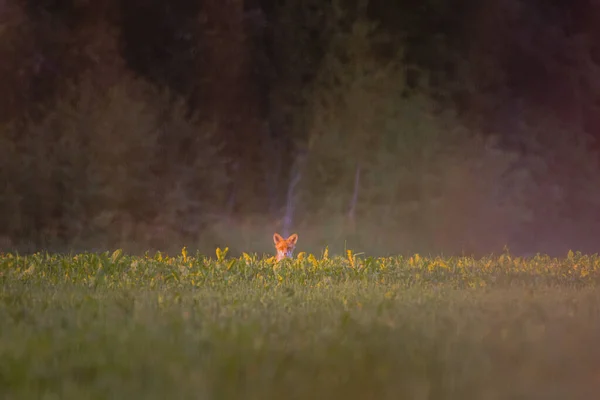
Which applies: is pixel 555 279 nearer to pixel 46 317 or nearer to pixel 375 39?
pixel 46 317

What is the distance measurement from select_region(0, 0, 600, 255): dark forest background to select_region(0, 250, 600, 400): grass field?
451 inches

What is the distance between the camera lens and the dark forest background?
67.8 feet

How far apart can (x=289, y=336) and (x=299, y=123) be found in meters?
18.0

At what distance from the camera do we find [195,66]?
22344 millimetres

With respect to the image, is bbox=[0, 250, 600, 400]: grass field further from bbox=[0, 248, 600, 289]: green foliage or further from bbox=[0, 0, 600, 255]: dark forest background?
bbox=[0, 0, 600, 255]: dark forest background

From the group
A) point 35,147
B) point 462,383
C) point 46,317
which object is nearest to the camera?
point 462,383

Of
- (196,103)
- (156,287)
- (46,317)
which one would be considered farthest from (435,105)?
(46,317)

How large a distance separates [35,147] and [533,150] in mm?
16250

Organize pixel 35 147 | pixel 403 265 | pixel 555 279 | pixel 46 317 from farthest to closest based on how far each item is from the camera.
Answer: pixel 35 147 → pixel 403 265 → pixel 555 279 → pixel 46 317

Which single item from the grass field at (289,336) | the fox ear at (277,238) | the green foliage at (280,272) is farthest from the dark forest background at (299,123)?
the grass field at (289,336)

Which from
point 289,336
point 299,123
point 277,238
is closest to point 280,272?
point 289,336

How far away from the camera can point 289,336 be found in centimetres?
558

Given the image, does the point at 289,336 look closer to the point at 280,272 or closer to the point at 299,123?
the point at 280,272

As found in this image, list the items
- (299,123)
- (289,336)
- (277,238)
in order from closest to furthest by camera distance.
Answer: (289,336), (277,238), (299,123)
